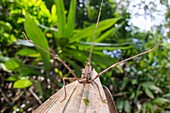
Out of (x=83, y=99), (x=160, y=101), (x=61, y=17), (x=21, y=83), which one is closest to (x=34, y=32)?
(x=61, y=17)

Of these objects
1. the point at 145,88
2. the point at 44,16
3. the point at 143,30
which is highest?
the point at 44,16

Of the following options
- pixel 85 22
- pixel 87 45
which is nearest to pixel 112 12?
pixel 85 22

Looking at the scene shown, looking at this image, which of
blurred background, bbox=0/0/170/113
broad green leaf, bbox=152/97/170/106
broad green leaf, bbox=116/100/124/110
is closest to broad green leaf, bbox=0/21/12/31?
blurred background, bbox=0/0/170/113

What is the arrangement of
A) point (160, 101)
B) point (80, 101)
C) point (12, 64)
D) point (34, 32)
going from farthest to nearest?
point (160, 101)
point (12, 64)
point (34, 32)
point (80, 101)

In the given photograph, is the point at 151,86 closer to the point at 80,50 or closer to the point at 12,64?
the point at 80,50

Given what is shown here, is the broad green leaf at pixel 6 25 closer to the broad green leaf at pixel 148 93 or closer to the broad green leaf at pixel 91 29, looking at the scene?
the broad green leaf at pixel 91 29

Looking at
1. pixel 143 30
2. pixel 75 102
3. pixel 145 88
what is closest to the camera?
pixel 75 102

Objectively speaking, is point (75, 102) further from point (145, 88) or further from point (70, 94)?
point (145, 88)
